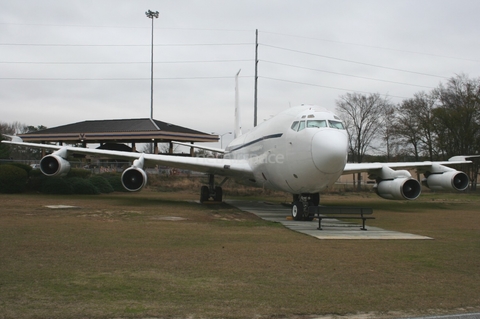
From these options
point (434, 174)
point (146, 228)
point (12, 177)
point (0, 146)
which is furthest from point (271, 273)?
point (0, 146)

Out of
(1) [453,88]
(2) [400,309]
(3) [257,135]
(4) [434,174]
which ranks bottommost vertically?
(2) [400,309]

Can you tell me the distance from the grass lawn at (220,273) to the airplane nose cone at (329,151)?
264 centimetres

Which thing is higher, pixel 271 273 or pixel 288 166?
pixel 288 166

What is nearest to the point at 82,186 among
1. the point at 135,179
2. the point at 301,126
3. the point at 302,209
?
the point at 135,179

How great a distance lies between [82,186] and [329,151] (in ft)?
58.5

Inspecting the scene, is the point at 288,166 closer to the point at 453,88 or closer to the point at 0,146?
the point at 453,88

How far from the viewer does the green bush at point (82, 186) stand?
27497mm

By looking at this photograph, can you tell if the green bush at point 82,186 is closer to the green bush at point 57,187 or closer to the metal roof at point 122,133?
the green bush at point 57,187

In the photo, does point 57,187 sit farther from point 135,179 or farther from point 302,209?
point 302,209

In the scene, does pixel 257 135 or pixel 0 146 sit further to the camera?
pixel 0 146

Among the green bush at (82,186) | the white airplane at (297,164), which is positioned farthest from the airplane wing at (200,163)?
the green bush at (82,186)

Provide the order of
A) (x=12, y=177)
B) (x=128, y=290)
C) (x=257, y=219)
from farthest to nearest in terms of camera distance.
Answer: (x=12, y=177)
(x=257, y=219)
(x=128, y=290)

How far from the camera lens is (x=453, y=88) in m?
48.0

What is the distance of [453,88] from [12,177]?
40537 millimetres
